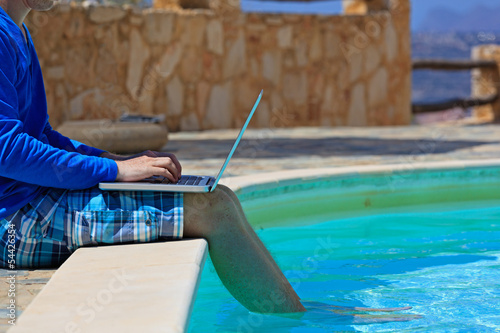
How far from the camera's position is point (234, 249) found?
5.99ft

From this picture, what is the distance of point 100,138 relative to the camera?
525 centimetres

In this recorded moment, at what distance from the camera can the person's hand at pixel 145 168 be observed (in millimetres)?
1777

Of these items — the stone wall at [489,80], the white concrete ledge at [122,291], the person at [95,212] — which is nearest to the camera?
the white concrete ledge at [122,291]

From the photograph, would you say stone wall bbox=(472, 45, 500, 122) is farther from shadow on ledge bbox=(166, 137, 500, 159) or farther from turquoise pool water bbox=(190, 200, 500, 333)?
turquoise pool water bbox=(190, 200, 500, 333)

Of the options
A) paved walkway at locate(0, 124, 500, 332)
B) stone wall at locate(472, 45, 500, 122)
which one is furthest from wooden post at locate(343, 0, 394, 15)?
stone wall at locate(472, 45, 500, 122)

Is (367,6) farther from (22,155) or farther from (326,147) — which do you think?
(22,155)

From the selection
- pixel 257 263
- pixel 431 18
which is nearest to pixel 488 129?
pixel 257 263

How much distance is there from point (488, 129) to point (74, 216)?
24.0 feet

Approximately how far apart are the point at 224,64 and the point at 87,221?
6699 mm

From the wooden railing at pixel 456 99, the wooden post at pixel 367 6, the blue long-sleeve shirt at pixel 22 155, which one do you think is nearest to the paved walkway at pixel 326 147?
the wooden post at pixel 367 6

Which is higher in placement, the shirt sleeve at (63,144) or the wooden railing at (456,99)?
the shirt sleeve at (63,144)

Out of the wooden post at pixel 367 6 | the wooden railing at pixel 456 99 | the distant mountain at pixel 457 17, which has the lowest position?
the distant mountain at pixel 457 17

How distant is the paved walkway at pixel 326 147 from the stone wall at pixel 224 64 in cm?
53

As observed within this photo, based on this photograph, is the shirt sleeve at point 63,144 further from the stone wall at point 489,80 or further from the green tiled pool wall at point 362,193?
the stone wall at point 489,80
